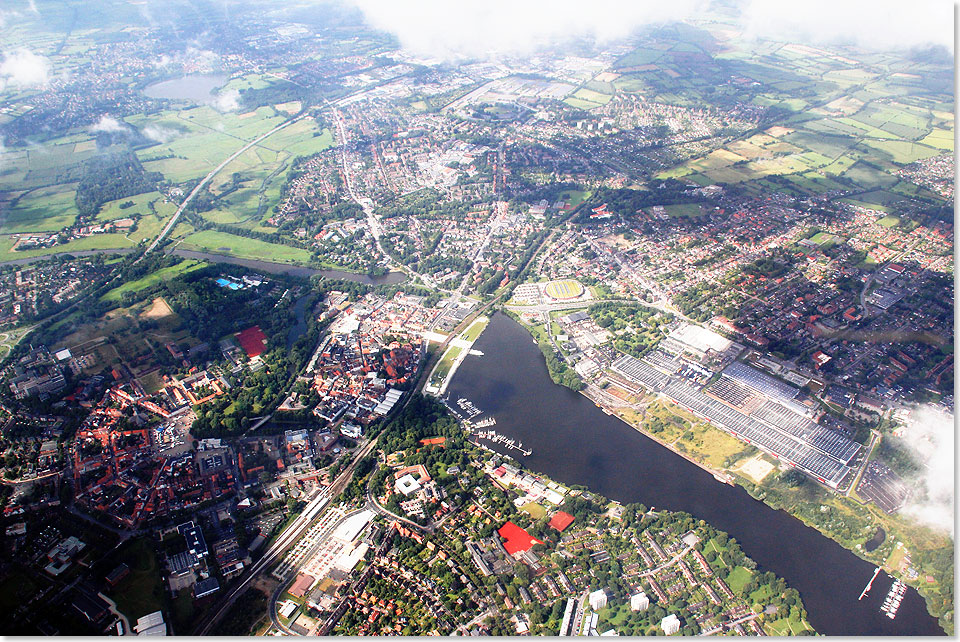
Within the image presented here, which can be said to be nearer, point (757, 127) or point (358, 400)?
point (358, 400)

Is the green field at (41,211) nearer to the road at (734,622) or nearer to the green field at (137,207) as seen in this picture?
the green field at (137,207)

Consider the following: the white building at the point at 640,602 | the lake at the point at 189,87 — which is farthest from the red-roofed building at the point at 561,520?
the lake at the point at 189,87

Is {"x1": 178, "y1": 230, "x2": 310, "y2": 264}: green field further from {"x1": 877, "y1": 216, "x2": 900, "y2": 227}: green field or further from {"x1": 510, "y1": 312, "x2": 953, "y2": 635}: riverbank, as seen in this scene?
{"x1": 877, "y1": 216, "x2": 900, "y2": 227}: green field

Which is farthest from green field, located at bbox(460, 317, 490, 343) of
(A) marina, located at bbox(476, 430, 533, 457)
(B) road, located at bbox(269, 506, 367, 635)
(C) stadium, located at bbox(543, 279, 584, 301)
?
(B) road, located at bbox(269, 506, 367, 635)

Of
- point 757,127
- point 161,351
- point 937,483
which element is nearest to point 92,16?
point 161,351

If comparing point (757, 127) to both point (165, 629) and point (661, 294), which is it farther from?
point (165, 629)

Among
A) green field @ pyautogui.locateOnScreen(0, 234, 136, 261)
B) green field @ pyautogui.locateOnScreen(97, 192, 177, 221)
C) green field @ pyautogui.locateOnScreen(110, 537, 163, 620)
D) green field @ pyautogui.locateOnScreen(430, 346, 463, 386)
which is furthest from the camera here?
green field @ pyautogui.locateOnScreen(97, 192, 177, 221)

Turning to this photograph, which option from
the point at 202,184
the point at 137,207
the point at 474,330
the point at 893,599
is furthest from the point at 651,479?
the point at 202,184
